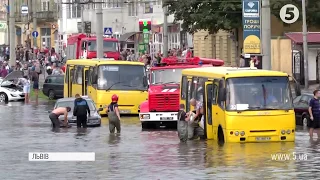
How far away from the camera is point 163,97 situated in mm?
37844

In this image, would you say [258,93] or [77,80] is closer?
[258,93]

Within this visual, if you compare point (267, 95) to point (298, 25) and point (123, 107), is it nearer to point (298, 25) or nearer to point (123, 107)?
point (123, 107)

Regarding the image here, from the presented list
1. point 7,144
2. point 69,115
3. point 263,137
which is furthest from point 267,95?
point 69,115

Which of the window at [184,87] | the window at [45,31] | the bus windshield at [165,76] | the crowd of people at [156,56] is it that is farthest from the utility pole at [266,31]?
the window at [45,31]

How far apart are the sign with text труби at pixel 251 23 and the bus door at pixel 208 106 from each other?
33.7 ft

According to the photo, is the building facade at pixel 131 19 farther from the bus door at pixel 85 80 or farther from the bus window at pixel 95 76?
the bus window at pixel 95 76

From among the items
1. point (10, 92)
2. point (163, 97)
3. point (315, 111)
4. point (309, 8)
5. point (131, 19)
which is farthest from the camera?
point (131, 19)

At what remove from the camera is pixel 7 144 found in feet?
104

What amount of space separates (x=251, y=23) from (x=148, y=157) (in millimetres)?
16377

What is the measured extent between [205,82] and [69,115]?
34.4 feet

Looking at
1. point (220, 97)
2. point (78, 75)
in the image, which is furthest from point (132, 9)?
point (220, 97)

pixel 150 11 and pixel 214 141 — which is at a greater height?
pixel 150 11

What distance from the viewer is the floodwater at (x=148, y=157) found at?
22.4 meters

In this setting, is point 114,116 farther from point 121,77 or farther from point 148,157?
point 121,77
